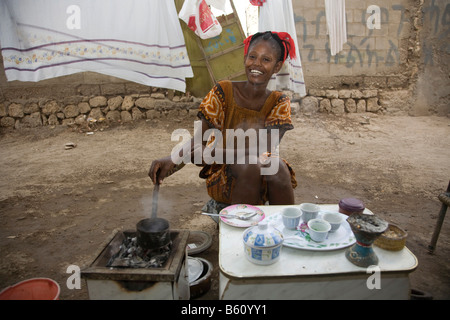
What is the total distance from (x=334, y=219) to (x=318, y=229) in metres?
0.15

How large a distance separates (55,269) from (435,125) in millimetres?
6089

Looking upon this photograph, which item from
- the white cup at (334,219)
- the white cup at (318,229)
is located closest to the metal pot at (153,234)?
the white cup at (318,229)

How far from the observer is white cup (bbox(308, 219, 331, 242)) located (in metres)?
1.33

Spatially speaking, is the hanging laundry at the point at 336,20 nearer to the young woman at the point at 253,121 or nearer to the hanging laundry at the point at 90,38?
the hanging laundry at the point at 90,38

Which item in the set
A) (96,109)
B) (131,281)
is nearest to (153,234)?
(131,281)

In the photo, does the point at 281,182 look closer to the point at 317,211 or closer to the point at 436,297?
the point at 317,211

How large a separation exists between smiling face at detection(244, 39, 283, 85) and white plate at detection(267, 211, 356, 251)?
3.42ft

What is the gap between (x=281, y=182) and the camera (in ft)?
6.45

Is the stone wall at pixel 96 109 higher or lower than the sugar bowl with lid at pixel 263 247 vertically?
higher

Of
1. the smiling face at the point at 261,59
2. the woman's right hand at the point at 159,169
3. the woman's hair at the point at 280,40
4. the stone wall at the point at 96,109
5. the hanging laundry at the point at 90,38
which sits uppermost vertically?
the hanging laundry at the point at 90,38

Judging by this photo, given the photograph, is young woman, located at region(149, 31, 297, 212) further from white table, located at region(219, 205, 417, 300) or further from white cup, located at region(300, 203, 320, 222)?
white table, located at region(219, 205, 417, 300)

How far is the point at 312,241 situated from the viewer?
4.43 feet

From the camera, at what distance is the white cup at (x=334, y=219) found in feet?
4.69

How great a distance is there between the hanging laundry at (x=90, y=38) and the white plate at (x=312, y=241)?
11.5 feet
